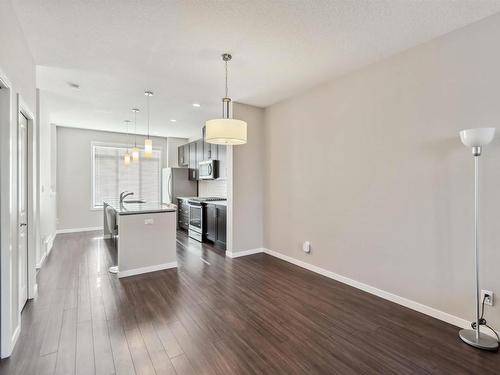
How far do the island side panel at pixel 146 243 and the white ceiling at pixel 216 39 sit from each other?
1.95 metres

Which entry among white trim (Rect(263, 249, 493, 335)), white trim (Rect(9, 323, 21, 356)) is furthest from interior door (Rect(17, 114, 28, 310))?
white trim (Rect(263, 249, 493, 335))

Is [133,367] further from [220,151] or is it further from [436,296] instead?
[220,151]

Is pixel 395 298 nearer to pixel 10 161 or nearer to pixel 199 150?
pixel 10 161

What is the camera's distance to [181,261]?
4273 mm

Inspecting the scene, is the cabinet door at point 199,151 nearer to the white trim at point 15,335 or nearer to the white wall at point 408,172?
the white wall at point 408,172

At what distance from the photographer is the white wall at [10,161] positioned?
6.26 feet

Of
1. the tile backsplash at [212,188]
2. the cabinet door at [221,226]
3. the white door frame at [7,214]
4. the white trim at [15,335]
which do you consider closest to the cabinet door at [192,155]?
the tile backsplash at [212,188]

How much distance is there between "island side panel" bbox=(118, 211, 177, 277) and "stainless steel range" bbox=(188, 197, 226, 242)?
5.35 ft

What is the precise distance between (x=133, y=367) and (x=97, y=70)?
324 cm

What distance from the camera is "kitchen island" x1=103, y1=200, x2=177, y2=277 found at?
11.8 ft

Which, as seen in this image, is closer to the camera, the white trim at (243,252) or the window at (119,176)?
the white trim at (243,252)

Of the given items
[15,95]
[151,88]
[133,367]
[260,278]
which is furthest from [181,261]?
[15,95]

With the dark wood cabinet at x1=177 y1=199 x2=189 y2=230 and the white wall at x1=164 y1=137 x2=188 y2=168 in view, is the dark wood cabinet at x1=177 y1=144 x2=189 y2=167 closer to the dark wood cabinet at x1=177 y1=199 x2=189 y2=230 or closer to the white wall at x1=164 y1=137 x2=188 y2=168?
the white wall at x1=164 y1=137 x2=188 y2=168

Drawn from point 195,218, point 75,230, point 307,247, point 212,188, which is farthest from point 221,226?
point 75,230
